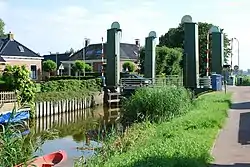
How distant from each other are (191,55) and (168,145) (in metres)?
21.3

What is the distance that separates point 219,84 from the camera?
3291 cm

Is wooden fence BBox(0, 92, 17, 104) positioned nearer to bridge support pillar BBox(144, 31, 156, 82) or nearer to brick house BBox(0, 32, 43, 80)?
bridge support pillar BBox(144, 31, 156, 82)

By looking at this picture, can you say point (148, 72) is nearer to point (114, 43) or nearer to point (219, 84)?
point (114, 43)

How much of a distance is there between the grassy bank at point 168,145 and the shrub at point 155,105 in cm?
183

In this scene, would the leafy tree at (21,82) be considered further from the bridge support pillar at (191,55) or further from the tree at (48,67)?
the tree at (48,67)

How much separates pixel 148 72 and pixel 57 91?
874cm

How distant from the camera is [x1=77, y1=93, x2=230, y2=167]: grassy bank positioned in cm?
903

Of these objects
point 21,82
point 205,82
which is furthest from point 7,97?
point 205,82

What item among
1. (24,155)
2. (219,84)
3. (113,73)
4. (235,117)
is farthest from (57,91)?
(24,155)

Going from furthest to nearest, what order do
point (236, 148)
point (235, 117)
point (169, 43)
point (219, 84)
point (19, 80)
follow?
point (169, 43), point (219, 84), point (19, 80), point (235, 117), point (236, 148)

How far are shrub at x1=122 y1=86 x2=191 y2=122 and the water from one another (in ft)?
8.06

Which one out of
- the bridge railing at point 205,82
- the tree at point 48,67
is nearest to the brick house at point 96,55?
the tree at point 48,67

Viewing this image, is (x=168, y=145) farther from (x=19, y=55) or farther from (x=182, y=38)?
(x=182, y=38)

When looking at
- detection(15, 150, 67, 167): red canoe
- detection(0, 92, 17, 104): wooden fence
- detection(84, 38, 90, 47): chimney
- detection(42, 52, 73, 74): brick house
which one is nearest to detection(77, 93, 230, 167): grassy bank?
detection(15, 150, 67, 167): red canoe
